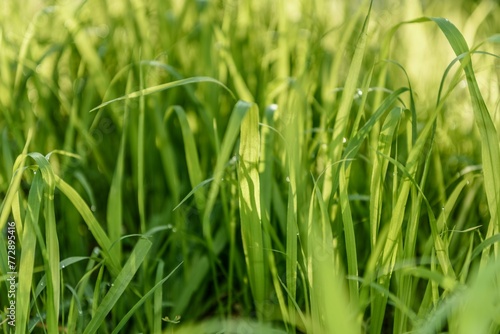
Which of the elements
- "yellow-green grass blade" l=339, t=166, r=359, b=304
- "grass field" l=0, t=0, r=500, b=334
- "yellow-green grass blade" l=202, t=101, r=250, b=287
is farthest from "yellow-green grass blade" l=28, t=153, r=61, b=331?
"yellow-green grass blade" l=339, t=166, r=359, b=304

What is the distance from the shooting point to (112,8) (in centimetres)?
189

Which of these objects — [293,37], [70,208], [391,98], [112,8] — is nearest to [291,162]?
[391,98]

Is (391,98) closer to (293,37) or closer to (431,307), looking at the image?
(431,307)

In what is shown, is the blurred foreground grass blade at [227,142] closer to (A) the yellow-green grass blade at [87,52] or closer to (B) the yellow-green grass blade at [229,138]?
(B) the yellow-green grass blade at [229,138]

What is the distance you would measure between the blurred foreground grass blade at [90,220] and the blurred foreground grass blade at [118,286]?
7 centimetres

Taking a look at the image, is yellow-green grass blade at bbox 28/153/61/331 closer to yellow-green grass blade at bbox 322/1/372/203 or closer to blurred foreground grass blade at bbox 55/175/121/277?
blurred foreground grass blade at bbox 55/175/121/277

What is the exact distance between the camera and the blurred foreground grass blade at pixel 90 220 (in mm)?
902

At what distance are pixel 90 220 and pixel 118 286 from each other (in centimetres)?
11

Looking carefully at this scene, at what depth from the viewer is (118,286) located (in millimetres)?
876

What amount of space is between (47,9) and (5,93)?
18 centimetres

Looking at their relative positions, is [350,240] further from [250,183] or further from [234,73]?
[234,73]

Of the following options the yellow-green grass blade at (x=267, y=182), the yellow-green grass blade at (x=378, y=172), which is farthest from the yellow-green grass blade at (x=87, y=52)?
the yellow-green grass blade at (x=378, y=172)

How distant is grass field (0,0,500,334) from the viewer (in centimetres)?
88

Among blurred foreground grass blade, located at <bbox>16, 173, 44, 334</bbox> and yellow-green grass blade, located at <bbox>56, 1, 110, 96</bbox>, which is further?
yellow-green grass blade, located at <bbox>56, 1, 110, 96</bbox>
